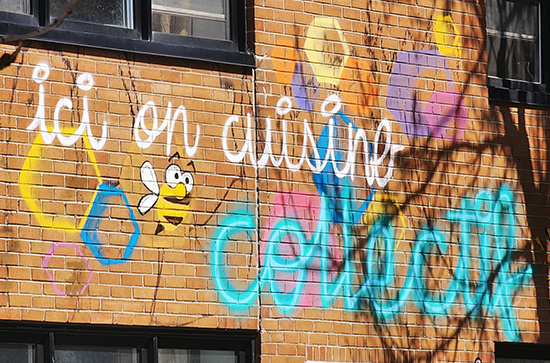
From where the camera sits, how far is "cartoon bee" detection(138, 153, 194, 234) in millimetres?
7789

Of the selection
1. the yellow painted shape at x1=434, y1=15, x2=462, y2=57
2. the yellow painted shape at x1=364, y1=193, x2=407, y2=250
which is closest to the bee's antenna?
the yellow painted shape at x1=364, y1=193, x2=407, y2=250

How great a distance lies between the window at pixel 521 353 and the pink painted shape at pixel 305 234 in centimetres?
189

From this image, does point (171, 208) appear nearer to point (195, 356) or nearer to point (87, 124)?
point (87, 124)

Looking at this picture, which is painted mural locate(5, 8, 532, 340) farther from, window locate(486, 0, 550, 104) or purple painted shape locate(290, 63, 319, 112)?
window locate(486, 0, 550, 104)

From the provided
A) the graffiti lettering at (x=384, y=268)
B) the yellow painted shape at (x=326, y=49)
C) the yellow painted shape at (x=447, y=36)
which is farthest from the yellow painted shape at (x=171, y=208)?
the yellow painted shape at (x=447, y=36)

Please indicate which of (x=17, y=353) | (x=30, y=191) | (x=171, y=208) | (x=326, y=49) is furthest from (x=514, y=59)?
(x=17, y=353)

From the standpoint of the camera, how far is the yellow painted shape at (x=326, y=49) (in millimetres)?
8664

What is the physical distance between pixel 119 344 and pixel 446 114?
3558 mm

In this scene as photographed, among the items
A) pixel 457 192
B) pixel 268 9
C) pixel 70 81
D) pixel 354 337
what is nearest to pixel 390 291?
pixel 354 337

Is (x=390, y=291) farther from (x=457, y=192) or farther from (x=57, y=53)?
(x=57, y=53)

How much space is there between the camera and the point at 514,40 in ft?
32.7

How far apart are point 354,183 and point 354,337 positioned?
1.25m

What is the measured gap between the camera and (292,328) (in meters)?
8.20

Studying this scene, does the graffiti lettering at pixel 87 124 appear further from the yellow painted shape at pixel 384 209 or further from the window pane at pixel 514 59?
the window pane at pixel 514 59
